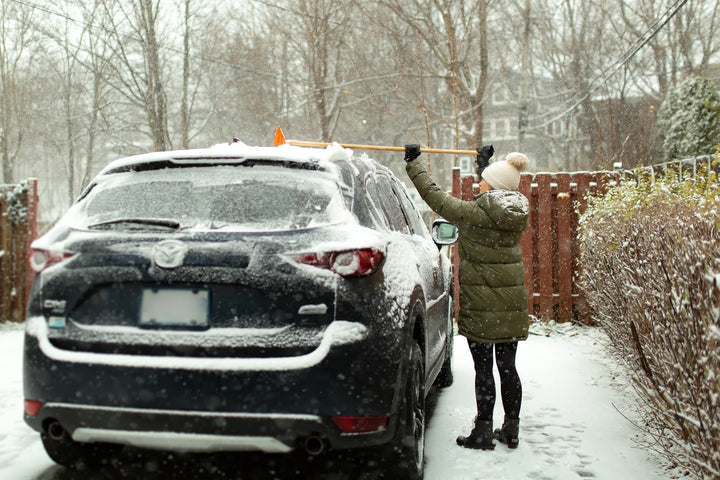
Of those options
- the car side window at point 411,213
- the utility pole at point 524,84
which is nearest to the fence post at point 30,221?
the car side window at point 411,213

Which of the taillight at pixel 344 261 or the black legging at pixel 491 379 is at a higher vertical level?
the taillight at pixel 344 261

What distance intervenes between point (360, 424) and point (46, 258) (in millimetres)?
1516

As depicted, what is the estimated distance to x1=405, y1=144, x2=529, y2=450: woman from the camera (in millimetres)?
3832

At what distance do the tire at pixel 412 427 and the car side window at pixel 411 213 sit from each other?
1524 millimetres

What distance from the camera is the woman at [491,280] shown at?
12.6 ft

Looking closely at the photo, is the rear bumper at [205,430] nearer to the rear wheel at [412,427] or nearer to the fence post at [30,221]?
the rear wheel at [412,427]

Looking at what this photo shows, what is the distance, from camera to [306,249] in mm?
2525

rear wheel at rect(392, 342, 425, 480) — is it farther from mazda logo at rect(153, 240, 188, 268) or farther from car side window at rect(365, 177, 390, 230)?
mazda logo at rect(153, 240, 188, 268)

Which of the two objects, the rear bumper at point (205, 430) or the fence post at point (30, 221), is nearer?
the rear bumper at point (205, 430)

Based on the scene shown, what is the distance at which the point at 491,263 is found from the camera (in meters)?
3.88

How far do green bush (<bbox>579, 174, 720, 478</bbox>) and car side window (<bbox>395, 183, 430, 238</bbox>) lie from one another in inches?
55.8

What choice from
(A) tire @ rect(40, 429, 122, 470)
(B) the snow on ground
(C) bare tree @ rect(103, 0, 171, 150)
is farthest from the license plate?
(C) bare tree @ rect(103, 0, 171, 150)

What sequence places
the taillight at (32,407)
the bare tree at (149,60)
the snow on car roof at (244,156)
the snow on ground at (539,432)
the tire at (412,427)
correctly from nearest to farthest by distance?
the taillight at (32,407), the tire at (412,427), the snow on car roof at (244,156), the snow on ground at (539,432), the bare tree at (149,60)

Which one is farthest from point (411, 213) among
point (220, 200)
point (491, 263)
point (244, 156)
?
point (220, 200)
